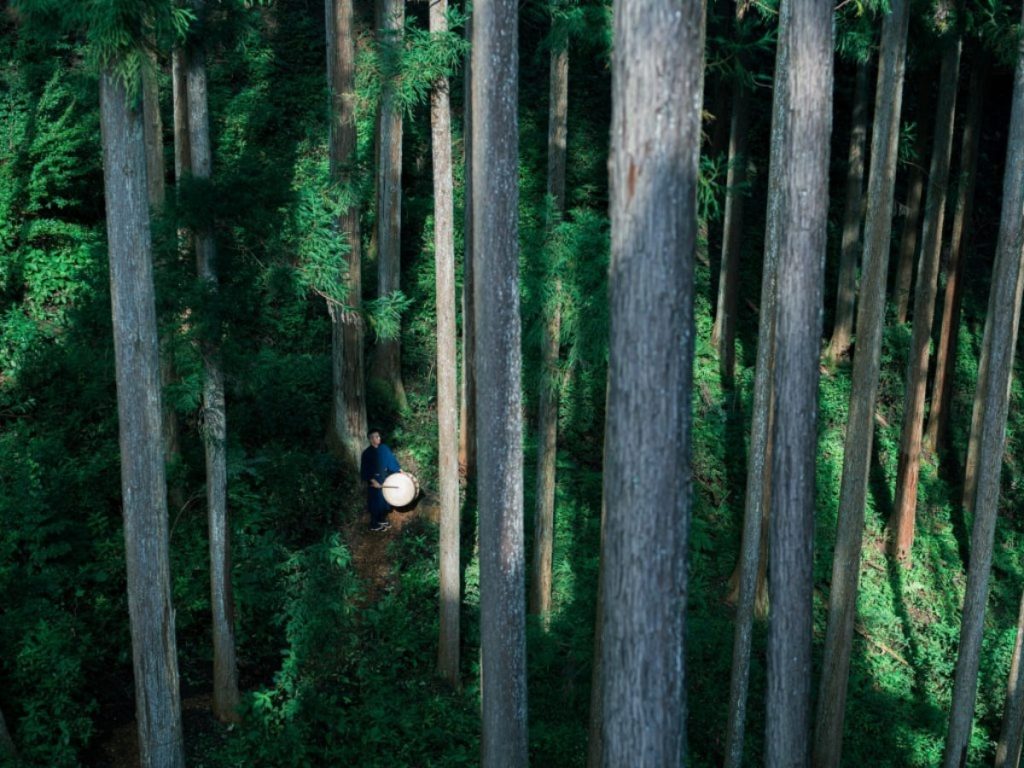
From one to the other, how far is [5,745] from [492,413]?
227 inches

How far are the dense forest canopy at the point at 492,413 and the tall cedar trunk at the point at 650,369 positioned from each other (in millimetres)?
17

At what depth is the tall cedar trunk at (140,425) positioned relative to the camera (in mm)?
8172

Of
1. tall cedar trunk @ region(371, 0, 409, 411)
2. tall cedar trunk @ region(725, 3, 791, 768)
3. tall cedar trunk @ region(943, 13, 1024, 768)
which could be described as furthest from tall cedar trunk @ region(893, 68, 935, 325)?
tall cedar trunk @ region(371, 0, 409, 411)

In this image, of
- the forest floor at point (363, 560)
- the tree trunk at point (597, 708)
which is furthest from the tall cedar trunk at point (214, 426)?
the tree trunk at point (597, 708)

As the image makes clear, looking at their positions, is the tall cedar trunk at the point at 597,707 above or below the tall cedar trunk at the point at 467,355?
below

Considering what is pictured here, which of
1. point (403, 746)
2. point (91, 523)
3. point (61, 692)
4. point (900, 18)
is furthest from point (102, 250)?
point (900, 18)

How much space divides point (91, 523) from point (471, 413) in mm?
5428

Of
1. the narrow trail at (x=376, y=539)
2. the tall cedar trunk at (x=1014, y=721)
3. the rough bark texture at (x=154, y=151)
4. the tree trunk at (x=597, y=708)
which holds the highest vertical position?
the rough bark texture at (x=154, y=151)

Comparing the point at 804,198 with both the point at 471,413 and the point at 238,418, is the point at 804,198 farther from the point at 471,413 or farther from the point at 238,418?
the point at 238,418

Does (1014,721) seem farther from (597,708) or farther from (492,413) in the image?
(492,413)

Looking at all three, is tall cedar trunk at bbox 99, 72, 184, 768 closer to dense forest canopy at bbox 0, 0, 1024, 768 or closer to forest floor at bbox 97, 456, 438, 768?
dense forest canopy at bbox 0, 0, 1024, 768

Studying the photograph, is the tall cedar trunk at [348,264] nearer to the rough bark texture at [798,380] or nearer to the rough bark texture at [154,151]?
the rough bark texture at [154,151]

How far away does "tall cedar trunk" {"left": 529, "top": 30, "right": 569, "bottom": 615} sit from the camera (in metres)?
12.3

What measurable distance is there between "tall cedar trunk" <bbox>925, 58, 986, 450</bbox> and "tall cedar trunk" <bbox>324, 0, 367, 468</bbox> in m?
11.2
